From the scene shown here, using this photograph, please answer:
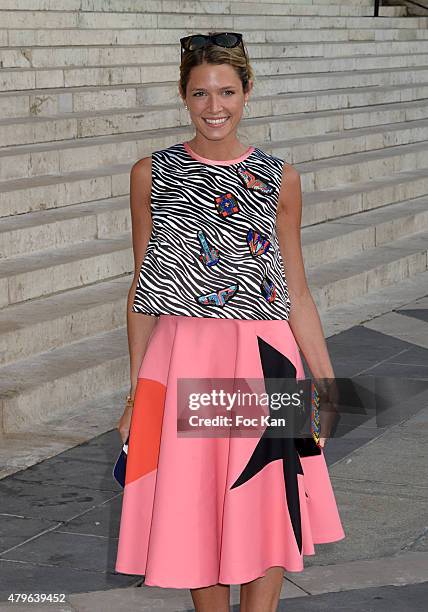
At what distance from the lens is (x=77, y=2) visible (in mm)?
13008

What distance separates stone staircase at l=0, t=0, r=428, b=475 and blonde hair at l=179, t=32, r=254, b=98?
275 centimetres

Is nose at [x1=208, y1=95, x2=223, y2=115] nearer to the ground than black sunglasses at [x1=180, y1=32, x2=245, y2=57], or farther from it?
nearer to the ground

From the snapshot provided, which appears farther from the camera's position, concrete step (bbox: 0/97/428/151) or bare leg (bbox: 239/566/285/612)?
concrete step (bbox: 0/97/428/151)

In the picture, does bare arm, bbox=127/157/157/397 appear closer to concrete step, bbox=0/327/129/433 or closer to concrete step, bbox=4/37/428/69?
concrete step, bbox=0/327/129/433

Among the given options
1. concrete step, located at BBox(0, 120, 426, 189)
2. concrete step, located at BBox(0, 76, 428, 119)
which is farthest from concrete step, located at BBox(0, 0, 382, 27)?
concrete step, located at BBox(0, 120, 426, 189)

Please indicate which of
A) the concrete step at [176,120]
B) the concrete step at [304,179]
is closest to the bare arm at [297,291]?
the concrete step at [304,179]

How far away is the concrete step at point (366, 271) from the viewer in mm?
9109

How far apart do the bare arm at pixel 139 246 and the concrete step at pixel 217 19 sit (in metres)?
8.68

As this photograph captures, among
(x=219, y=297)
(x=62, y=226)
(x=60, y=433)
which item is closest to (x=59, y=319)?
(x=60, y=433)

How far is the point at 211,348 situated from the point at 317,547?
162 centimetres

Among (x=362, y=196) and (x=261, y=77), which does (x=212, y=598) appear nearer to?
(x=362, y=196)

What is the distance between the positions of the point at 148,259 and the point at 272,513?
696mm

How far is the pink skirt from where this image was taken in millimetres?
3262

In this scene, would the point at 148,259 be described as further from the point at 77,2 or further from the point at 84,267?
the point at 77,2
